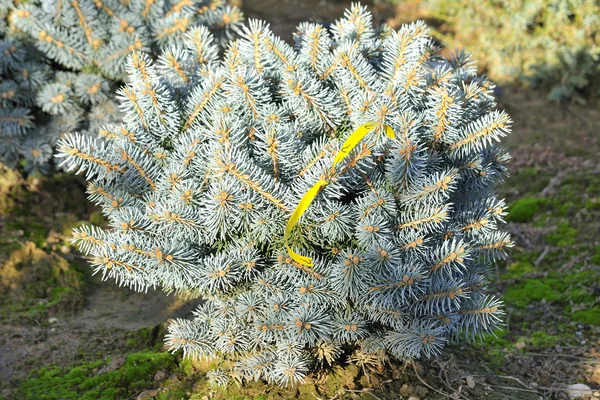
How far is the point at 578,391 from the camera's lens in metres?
3.07

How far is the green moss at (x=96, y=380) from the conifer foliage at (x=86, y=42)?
164cm

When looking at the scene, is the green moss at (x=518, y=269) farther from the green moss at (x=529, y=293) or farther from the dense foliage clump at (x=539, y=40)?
the dense foliage clump at (x=539, y=40)

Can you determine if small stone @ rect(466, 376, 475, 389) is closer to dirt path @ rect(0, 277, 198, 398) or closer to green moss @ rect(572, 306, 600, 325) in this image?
green moss @ rect(572, 306, 600, 325)

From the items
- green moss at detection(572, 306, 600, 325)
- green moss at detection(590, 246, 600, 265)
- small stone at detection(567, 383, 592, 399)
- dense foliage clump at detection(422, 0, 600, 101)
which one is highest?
dense foliage clump at detection(422, 0, 600, 101)

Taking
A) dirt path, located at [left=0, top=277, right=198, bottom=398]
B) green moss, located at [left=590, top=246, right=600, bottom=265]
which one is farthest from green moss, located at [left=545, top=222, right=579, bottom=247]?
dirt path, located at [left=0, top=277, right=198, bottom=398]

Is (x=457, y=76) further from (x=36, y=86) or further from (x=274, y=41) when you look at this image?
(x=36, y=86)

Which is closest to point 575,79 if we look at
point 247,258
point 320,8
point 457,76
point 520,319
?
point 320,8

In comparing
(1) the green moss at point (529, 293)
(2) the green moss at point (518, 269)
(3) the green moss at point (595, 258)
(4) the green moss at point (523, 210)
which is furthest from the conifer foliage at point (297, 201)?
(4) the green moss at point (523, 210)

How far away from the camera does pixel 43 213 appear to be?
449cm

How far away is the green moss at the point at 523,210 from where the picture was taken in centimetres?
527

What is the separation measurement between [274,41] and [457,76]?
2.79 feet

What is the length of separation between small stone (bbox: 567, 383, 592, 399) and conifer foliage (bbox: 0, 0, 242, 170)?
9.80ft

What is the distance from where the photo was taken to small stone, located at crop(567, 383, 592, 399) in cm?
305

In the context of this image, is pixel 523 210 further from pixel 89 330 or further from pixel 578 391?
pixel 89 330
